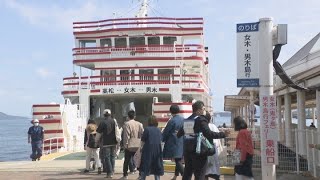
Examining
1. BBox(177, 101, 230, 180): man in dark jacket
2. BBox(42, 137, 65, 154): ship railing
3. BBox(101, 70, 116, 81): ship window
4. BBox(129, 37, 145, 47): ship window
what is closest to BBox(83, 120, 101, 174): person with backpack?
BBox(177, 101, 230, 180): man in dark jacket

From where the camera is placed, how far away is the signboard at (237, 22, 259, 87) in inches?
295

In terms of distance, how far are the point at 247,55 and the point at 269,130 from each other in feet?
3.82

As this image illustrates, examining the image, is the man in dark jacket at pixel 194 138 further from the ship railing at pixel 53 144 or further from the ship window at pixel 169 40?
the ship window at pixel 169 40

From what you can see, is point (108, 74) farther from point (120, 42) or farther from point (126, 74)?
point (126, 74)

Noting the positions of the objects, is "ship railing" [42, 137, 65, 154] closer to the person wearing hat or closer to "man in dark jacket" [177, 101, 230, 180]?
the person wearing hat

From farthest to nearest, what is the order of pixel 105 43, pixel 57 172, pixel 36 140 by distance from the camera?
pixel 105 43 → pixel 36 140 → pixel 57 172

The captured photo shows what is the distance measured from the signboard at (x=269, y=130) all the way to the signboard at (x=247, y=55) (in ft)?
1.07

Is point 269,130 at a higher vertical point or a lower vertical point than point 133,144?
higher

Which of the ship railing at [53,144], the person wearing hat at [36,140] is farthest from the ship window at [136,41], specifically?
the person wearing hat at [36,140]

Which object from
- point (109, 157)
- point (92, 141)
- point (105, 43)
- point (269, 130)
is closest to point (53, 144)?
point (92, 141)

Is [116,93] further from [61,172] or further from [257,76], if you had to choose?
[257,76]

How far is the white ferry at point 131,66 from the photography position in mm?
21906

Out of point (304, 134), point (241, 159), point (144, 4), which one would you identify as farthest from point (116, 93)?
point (241, 159)

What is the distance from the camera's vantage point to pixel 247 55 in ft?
24.7
